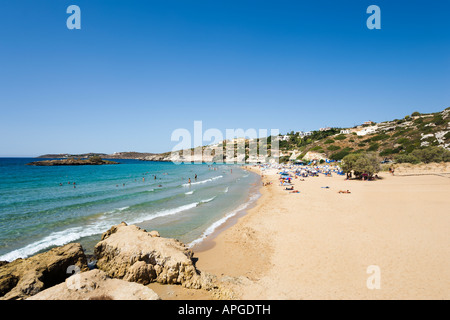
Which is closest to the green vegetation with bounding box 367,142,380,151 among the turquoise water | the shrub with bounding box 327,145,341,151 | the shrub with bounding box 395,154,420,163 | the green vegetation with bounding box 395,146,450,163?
the shrub with bounding box 327,145,341,151

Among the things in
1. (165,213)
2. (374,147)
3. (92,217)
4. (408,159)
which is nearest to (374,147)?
(374,147)

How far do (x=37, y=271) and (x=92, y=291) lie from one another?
3.60 meters

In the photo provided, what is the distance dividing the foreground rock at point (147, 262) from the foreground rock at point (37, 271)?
40.4 inches

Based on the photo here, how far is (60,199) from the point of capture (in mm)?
24422

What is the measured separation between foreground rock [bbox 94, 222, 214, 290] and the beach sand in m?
0.41

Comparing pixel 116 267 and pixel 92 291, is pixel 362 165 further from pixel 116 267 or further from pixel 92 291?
pixel 92 291

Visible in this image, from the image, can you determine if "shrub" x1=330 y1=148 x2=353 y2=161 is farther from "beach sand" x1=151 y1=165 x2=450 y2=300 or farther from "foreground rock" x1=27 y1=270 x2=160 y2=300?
"foreground rock" x1=27 y1=270 x2=160 y2=300

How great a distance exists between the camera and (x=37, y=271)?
7.03 metres

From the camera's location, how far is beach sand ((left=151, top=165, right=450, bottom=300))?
7.25 m
